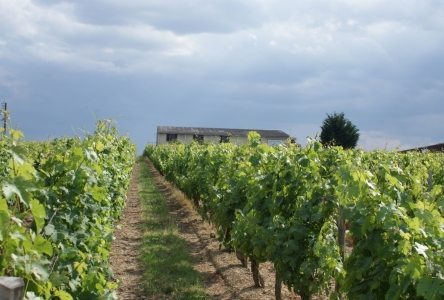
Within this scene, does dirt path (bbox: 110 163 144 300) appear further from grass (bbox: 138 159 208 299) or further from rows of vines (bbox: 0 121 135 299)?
rows of vines (bbox: 0 121 135 299)

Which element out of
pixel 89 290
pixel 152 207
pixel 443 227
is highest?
pixel 443 227

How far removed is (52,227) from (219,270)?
18.3 feet

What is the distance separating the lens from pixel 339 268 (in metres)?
4.77

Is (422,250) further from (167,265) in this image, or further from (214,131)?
(214,131)

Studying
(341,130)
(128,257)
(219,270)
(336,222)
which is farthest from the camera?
(341,130)

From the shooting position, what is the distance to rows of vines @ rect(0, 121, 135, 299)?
8.11 feet

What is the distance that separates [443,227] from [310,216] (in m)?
2.13

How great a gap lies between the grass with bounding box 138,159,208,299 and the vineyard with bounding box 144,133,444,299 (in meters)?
0.91

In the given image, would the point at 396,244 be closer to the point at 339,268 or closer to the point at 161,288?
the point at 339,268

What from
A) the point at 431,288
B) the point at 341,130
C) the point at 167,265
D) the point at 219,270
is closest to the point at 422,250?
the point at 431,288

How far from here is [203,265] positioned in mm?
9289

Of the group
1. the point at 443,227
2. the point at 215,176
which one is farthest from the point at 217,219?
the point at 443,227

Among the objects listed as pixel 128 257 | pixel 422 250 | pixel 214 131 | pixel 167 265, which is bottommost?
pixel 128 257

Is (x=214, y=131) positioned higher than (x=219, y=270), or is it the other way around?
(x=214, y=131)
